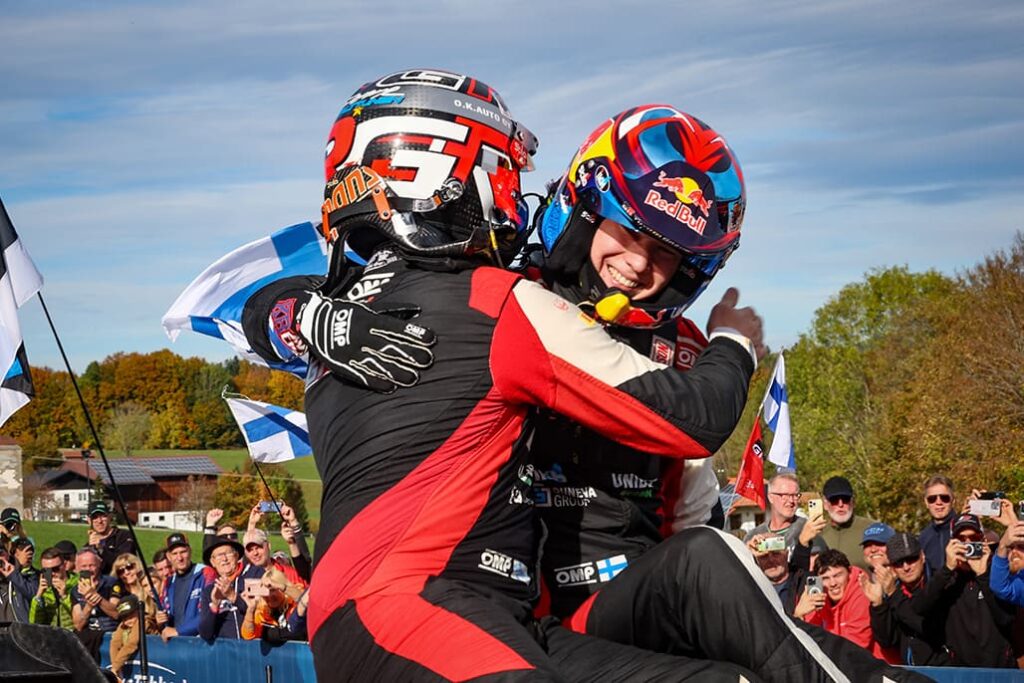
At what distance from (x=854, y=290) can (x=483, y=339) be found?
7429 cm

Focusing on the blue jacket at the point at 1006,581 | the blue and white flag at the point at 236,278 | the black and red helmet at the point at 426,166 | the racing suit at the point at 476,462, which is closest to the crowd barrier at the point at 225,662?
the blue and white flag at the point at 236,278

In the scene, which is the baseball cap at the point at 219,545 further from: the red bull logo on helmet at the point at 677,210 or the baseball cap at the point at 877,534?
the red bull logo on helmet at the point at 677,210

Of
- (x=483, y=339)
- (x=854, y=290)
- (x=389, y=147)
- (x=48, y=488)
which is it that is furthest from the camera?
(x=854, y=290)

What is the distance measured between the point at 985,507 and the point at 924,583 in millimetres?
625

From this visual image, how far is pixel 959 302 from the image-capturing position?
5184 centimetres

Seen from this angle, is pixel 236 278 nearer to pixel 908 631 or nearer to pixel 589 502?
pixel 908 631

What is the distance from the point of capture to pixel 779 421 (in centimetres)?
1192

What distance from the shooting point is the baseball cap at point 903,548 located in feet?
29.3

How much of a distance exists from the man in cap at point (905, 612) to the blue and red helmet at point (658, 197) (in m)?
5.50

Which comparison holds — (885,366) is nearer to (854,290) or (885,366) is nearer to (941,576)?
(854,290)

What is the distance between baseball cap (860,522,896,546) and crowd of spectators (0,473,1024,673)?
15mm

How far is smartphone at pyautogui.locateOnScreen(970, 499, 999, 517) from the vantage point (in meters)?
8.66

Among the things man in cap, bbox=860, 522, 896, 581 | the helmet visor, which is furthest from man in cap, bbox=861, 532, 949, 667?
the helmet visor

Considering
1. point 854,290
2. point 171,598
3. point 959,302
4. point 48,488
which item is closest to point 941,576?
point 171,598
